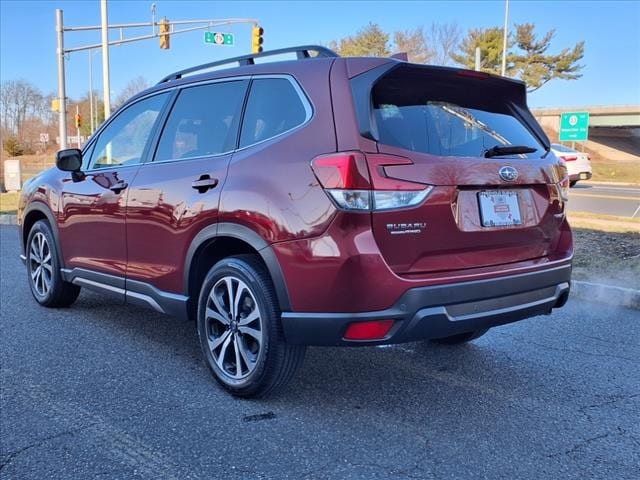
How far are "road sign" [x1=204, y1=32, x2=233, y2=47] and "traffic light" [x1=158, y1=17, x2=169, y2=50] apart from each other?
1424 millimetres

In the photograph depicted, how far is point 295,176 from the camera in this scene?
10.00 ft

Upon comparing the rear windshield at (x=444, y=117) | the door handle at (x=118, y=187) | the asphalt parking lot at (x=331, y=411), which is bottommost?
the asphalt parking lot at (x=331, y=411)

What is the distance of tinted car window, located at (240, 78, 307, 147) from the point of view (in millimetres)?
3289

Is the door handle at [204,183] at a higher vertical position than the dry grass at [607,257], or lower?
higher

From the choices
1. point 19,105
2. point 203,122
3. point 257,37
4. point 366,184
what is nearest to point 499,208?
point 366,184

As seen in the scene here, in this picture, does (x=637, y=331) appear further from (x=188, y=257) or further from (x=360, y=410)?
(x=188, y=257)

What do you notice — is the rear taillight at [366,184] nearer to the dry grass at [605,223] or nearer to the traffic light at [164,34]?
the dry grass at [605,223]

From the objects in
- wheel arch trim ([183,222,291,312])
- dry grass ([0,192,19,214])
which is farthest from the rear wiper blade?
dry grass ([0,192,19,214])

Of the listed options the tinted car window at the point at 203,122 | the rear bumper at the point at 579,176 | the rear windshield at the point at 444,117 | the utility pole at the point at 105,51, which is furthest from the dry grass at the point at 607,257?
the utility pole at the point at 105,51

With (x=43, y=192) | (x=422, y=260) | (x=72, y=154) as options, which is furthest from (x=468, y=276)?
(x=43, y=192)

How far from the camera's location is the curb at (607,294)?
5695mm

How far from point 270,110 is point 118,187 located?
4.96ft

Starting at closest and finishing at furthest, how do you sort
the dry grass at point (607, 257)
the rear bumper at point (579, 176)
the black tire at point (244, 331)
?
the black tire at point (244, 331), the dry grass at point (607, 257), the rear bumper at point (579, 176)

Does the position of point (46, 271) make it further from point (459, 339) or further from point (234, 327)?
point (459, 339)
